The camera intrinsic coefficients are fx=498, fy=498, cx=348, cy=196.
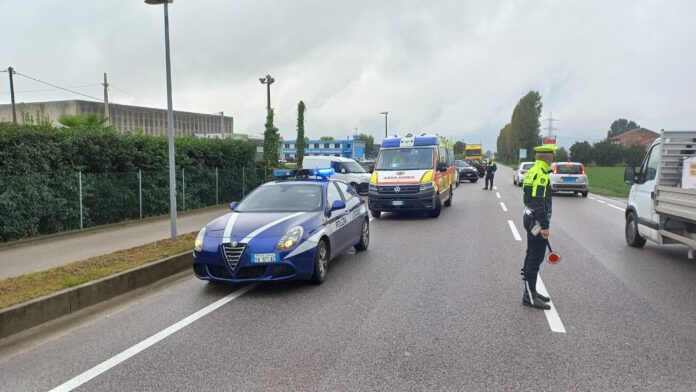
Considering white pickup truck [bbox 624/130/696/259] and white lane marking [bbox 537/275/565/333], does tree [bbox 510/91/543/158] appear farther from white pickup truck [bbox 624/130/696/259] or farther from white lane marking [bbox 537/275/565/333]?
white lane marking [bbox 537/275/565/333]

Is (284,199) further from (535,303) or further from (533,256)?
(535,303)

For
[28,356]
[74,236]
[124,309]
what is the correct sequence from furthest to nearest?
[74,236]
[124,309]
[28,356]

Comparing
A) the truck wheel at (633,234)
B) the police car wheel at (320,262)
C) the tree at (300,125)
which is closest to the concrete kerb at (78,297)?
the police car wheel at (320,262)

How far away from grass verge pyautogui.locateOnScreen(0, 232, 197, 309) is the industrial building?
47683 mm

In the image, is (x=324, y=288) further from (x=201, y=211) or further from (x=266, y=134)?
(x=266, y=134)

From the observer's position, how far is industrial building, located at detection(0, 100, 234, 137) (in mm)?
72750

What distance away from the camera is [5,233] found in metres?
9.63

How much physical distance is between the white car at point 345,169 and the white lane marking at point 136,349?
17694 millimetres

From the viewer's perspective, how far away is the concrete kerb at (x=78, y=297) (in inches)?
201

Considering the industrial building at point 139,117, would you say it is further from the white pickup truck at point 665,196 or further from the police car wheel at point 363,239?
the white pickup truck at point 665,196

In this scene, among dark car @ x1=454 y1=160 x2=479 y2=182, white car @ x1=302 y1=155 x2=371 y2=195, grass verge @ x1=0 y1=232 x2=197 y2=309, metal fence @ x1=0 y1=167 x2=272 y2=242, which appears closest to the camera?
grass verge @ x1=0 y1=232 x2=197 y2=309

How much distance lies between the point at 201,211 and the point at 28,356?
462 inches

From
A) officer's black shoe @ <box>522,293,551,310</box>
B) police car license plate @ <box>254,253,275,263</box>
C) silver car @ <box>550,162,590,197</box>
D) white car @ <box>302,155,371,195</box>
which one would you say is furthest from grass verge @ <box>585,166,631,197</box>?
police car license plate @ <box>254,253,275,263</box>

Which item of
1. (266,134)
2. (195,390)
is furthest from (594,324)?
(266,134)
